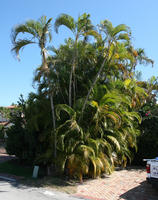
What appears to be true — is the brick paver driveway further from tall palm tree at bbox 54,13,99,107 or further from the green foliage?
tall palm tree at bbox 54,13,99,107

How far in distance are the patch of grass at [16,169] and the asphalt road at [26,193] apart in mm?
1512

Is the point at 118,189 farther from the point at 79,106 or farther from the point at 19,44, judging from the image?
the point at 19,44

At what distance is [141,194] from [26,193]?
3.46 meters

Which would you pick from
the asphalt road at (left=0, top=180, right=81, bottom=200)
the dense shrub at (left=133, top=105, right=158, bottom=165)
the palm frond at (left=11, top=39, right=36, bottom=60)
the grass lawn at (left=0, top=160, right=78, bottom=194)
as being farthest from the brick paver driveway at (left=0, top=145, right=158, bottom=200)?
the palm frond at (left=11, top=39, right=36, bottom=60)

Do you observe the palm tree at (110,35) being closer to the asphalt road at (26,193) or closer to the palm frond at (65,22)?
the palm frond at (65,22)

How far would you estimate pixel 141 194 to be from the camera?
6.41m

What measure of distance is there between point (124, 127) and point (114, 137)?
835 millimetres

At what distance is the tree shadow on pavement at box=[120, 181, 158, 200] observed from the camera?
609cm

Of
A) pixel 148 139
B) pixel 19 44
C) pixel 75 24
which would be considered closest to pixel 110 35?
pixel 75 24

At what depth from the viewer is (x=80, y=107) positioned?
28.2 ft

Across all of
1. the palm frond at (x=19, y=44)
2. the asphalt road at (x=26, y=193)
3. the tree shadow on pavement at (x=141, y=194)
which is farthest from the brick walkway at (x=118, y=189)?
the palm frond at (x=19, y=44)

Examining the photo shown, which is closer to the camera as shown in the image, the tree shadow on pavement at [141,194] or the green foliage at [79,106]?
→ the tree shadow on pavement at [141,194]

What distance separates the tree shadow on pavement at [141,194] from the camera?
240 inches

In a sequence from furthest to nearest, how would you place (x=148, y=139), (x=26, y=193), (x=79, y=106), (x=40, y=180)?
1. (x=148, y=139)
2. (x=79, y=106)
3. (x=40, y=180)
4. (x=26, y=193)
